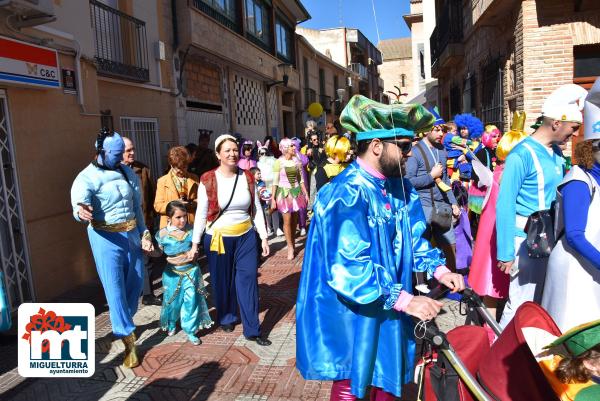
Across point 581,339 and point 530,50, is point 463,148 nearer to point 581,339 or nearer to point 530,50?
point 530,50

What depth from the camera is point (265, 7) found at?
17.8 m

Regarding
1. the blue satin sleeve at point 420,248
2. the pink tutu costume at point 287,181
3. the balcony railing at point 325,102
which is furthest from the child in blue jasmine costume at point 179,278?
the balcony railing at point 325,102

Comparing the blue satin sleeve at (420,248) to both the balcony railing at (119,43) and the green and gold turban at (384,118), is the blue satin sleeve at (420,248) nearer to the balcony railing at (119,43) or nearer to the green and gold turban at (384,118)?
the green and gold turban at (384,118)

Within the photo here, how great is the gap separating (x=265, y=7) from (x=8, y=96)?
13666mm

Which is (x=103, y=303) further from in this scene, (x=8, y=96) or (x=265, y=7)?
(x=265, y=7)

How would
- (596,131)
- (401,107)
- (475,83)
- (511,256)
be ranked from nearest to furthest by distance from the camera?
(401,107), (596,131), (511,256), (475,83)

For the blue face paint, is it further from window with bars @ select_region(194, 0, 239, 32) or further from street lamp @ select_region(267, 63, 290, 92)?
street lamp @ select_region(267, 63, 290, 92)

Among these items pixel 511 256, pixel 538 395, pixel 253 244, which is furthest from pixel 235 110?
pixel 538 395

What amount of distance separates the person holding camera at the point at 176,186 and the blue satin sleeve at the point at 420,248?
362 cm

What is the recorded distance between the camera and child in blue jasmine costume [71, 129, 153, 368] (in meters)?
4.20

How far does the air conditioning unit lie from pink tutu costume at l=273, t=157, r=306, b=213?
3802mm

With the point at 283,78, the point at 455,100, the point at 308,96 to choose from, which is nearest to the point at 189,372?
the point at 283,78

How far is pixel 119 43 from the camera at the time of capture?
28.5 feet

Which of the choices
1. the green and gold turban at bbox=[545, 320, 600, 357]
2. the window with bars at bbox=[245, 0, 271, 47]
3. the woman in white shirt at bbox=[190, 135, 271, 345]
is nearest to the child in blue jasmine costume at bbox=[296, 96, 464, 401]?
the green and gold turban at bbox=[545, 320, 600, 357]
